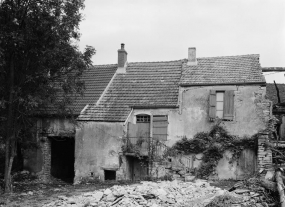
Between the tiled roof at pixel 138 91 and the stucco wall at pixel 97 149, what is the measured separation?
0.54 m

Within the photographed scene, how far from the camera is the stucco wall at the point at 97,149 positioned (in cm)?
2083

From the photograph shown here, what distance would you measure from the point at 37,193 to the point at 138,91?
28.3ft

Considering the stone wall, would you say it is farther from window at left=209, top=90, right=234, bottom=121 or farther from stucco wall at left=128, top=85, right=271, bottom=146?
window at left=209, top=90, right=234, bottom=121

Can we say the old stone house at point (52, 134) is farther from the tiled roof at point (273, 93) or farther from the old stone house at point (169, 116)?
the tiled roof at point (273, 93)

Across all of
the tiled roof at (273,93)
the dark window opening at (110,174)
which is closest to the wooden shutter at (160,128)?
the dark window opening at (110,174)

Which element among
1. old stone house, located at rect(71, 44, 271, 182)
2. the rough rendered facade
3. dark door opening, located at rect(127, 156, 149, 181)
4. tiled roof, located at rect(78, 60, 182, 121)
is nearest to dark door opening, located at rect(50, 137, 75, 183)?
the rough rendered facade

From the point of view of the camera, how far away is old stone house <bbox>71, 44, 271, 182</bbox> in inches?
800

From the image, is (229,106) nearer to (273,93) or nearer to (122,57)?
(122,57)

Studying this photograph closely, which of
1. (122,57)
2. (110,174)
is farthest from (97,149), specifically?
(122,57)

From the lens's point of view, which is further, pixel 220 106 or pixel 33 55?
pixel 220 106

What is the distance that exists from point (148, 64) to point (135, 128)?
5426mm

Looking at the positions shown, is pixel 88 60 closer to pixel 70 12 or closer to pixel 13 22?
pixel 70 12

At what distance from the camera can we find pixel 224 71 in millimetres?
21812

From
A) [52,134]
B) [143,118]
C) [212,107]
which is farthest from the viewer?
[52,134]
